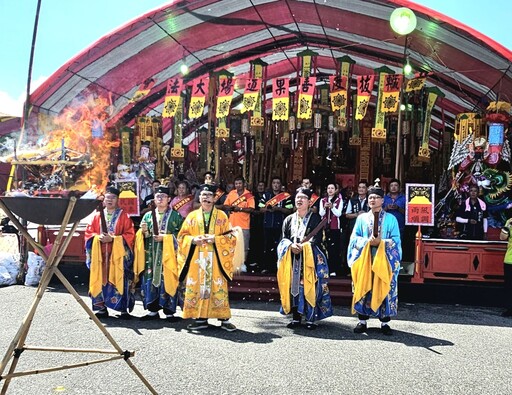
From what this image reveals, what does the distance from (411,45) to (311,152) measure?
13.5ft

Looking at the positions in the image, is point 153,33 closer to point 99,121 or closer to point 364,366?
point 99,121

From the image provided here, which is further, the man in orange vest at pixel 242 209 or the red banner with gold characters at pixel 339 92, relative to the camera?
the red banner with gold characters at pixel 339 92

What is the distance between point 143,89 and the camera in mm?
10750

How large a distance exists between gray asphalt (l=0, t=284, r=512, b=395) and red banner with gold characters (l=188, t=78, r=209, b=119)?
13.2 ft

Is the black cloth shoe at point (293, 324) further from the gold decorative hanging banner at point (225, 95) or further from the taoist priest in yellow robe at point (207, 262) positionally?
the gold decorative hanging banner at point (225, 95)

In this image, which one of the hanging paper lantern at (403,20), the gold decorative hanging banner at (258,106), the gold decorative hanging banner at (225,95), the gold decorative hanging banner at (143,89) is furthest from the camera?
the gold decorative hanging banner at (143,89)

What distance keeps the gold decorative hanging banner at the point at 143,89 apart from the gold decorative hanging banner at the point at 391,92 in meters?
5.01

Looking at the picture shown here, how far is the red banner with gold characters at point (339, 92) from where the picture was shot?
8.71 m

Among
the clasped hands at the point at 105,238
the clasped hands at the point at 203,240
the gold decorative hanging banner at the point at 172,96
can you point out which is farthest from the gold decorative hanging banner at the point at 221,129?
the clasped hands at the point at 203,240

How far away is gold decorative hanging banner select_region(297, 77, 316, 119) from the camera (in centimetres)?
848

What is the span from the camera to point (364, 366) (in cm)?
416

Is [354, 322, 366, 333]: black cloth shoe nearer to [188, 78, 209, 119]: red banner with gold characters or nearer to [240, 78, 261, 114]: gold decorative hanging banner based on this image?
[240, 78, 261, 114]: gold decorative hanging banner

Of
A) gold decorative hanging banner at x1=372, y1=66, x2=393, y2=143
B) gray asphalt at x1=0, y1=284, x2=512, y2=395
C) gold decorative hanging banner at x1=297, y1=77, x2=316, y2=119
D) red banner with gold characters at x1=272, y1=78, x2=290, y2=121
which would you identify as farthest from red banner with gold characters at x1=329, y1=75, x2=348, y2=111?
gray asphalt at x1=0, y1=284, x2=512, y2=395

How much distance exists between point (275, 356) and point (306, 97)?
17.1 feet
